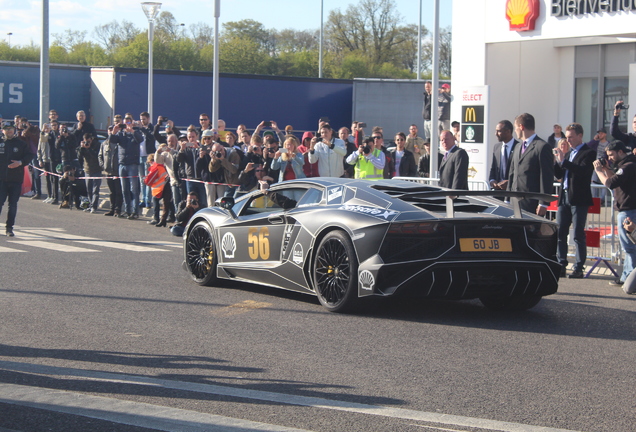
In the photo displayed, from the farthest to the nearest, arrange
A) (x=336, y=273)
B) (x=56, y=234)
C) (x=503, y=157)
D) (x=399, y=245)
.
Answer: (x=56, y=234) < (x=503, y=157) < (x=336, y=273) < (x=399, y=245)

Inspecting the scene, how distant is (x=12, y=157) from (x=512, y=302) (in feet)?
32.6

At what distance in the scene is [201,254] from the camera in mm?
10156

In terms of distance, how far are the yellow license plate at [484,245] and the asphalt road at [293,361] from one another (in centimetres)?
70

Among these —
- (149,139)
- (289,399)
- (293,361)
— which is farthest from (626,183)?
(149,139)

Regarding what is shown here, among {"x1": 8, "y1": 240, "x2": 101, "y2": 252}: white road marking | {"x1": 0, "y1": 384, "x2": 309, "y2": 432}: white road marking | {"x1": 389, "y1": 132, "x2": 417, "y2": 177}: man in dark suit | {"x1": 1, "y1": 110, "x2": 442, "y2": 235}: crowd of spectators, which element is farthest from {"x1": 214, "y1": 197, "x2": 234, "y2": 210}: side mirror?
{"x1": 389, "y1": 132, "x2": 417, "y2": 177}: man in dark suit

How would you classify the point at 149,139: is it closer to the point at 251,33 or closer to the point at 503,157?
the point at 503,157

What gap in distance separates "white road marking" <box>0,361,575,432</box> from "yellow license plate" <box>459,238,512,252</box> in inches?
118

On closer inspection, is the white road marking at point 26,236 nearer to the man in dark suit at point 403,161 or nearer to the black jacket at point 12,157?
the black jacket at point 12,157

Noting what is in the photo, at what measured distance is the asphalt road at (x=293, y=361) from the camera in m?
4.98

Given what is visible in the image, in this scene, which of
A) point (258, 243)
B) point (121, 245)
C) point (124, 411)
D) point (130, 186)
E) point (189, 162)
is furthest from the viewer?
point (130, 186)

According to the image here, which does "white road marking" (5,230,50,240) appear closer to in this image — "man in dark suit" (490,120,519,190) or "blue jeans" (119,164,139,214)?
"blue jeans" (119,164,139,214)

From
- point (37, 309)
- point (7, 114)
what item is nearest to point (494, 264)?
point (37, 309)

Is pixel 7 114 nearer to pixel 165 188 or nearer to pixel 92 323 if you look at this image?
pixel 165 188

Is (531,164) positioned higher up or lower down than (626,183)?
higher up
